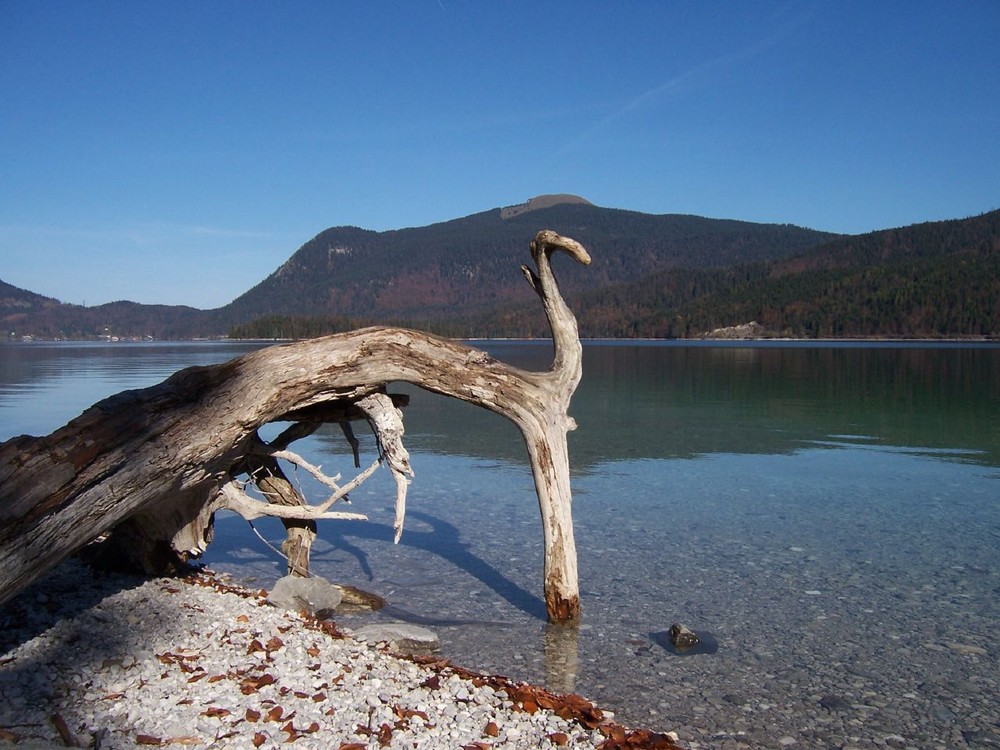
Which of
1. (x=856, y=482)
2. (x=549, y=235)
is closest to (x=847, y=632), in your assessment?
(x=549, y=235)

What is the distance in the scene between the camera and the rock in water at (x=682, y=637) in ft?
24.0

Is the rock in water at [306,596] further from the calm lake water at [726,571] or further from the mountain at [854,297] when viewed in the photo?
the mountain at [854,297]

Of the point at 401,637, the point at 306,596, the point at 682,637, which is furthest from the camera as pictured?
the point at 306,596

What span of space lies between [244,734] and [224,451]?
256cm

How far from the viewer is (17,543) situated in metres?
5.10

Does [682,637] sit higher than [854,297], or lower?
lower

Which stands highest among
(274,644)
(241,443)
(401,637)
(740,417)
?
(241,443)

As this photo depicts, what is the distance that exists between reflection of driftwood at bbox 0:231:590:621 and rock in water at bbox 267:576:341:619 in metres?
0.63

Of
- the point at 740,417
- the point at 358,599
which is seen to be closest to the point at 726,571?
the point at 358,599

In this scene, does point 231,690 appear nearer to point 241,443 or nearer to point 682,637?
point 241,443

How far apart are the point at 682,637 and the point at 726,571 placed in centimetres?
248

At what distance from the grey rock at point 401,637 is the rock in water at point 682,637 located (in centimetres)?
209

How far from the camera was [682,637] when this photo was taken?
7340 millimetres

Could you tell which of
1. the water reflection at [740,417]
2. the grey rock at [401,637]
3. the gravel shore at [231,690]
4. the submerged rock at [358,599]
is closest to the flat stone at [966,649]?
the gravel shore at [231,690]
